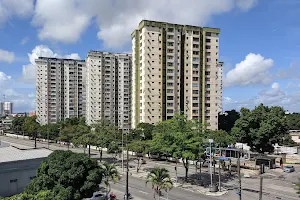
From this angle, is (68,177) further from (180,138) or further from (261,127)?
(261,127)

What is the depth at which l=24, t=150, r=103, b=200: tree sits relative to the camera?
25.5m

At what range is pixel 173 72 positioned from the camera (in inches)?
3688

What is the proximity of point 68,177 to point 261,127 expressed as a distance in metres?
49.3

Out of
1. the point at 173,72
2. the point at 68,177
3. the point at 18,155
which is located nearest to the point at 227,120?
the point at 173,72

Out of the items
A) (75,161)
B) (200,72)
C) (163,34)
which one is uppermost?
(163,34)

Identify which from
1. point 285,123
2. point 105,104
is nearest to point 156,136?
point 285,123

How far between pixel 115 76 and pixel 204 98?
155 feet

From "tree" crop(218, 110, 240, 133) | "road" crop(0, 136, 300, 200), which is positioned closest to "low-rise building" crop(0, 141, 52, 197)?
"road" crop(0, 136, 300, 200)

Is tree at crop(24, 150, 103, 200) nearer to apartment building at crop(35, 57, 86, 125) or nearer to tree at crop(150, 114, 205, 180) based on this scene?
tree at crop(150, 114, 205, 180)

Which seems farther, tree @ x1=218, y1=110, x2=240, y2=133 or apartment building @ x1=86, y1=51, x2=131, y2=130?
apartment building @ x1=86, y1=51, x2=131, y2=130

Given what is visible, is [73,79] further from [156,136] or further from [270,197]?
[270,197]

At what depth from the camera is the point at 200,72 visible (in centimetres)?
9631

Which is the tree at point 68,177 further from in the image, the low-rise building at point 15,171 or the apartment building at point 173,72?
the apartment building at point 173,72

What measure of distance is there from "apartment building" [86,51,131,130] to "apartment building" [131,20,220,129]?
84.8 feet
